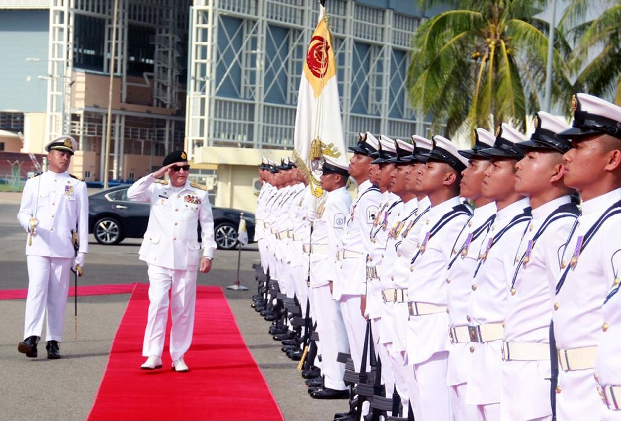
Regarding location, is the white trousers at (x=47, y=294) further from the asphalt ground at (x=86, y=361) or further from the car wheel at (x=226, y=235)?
the car wheel at (x=226, y=235)

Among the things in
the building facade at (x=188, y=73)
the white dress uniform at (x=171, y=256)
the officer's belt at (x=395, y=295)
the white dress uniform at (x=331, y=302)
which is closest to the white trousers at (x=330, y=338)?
the white dress uniform at (x=331, y=302)

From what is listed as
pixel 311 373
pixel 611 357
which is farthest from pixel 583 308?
pixel 311 373

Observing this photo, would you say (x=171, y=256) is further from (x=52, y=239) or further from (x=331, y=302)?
(x=331, y=302)

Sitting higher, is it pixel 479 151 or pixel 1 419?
pixel 479 151

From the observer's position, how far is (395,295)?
23.2ft

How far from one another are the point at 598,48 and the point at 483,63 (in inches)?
115

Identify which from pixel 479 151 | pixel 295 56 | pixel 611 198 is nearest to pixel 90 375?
pixel 479 151

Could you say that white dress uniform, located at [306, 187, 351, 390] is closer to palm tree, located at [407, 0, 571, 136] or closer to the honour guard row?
the honour guard row

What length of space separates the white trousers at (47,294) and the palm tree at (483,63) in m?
19.0

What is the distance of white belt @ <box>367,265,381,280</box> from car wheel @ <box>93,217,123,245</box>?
68.0 ft

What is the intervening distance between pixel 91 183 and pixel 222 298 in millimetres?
43504

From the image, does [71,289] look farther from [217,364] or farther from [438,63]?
[438,63]

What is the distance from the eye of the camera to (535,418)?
4.87m

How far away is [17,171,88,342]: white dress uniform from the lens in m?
10.9
